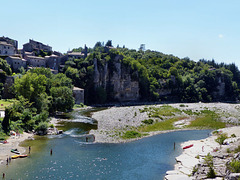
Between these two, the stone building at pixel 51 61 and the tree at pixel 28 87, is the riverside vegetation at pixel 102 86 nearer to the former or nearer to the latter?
the tree at pixel 28 87

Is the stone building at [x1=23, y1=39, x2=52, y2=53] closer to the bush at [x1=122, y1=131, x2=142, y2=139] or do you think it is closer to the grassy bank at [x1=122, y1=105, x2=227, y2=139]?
the grassy bank at [x1=122, y1=105, x2=227, y2=139]

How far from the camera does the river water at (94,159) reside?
2800 centimetres

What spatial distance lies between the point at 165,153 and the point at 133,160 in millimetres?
6593

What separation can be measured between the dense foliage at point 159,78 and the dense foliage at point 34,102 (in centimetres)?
2038

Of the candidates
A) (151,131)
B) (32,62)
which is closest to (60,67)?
(32,62)

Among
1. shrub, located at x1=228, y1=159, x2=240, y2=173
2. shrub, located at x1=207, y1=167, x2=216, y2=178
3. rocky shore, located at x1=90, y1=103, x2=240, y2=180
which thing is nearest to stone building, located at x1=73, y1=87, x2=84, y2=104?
rocky shore, located at x1=90, y1=103, x2=240, y2=180

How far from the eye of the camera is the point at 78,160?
107ft

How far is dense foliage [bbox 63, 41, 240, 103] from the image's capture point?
106 meters

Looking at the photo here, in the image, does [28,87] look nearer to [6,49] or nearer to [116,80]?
[6,49]

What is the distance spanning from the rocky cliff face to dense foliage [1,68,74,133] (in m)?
23.8

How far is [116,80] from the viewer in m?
112

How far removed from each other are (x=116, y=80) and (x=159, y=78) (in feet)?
111

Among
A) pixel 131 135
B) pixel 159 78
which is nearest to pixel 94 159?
pixel 131 135

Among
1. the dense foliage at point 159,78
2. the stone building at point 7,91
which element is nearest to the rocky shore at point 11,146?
the stone building at point 7,91
